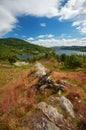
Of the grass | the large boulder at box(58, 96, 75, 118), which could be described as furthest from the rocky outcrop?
the grass

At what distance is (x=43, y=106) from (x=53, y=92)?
9.11 ft

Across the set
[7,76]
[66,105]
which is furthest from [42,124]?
[7,76]

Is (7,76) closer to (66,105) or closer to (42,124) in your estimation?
(66,105)

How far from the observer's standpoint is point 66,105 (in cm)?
1266

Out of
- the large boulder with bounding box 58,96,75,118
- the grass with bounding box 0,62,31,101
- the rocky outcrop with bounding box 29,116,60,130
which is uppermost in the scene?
the large boulder with bounding box 58,96,75,118

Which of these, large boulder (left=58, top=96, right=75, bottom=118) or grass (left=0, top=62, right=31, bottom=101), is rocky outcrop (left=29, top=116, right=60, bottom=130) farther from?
grass (left=0, top=62, right=31, bottom=101)

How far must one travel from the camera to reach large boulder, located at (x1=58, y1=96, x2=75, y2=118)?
40.2 feet

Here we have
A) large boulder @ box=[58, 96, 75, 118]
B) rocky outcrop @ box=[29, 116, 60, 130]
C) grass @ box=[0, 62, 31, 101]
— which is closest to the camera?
rocky outcrop @ box=[29, 116, 60, 130]

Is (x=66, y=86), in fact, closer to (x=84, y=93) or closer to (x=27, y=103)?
(x=84, y=93)

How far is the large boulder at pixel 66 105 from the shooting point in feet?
40.2

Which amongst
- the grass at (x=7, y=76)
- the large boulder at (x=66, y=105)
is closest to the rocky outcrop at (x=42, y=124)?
the large boulder at (x=66, y=105)

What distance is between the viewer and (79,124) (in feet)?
37.1

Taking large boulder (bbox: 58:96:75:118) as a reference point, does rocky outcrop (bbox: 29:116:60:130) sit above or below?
below

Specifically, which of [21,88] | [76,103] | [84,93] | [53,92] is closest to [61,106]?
[76,103]
